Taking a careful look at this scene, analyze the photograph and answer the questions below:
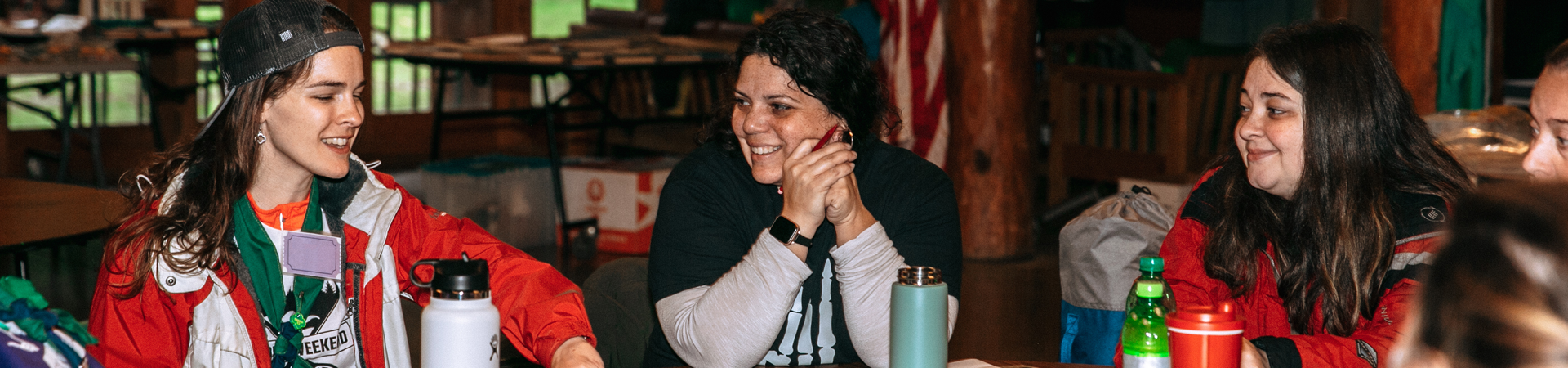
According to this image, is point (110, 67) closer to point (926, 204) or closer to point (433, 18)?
point (433, 18)

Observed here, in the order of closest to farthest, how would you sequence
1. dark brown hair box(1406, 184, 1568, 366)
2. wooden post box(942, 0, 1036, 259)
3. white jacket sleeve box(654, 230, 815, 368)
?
1. dark brown hair box(1406, 184, 1568, 366)
2. white jacket sleeve box(654, 230, 815, 368)
3. wooden post box(942, 0, 1036, 259)

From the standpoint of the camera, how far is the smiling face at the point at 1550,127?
1.68 meters

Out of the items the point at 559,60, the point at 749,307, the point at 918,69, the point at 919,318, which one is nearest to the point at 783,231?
the point at 749,307

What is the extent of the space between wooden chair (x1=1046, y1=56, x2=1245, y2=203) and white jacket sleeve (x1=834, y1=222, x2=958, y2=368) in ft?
10.8

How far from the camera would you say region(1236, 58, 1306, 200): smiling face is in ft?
5.88

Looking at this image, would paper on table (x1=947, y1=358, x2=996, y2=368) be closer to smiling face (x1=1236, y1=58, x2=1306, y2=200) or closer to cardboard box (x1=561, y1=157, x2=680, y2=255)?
smiling face (x1=1236, y1=58, x2=1306, y2=200)

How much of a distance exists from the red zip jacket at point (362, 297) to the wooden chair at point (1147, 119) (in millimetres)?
3654

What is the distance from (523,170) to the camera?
5.12m

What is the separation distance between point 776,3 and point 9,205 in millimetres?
6668

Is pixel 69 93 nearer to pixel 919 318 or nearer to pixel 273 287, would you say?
pixel 273 287

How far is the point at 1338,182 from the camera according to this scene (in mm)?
1783

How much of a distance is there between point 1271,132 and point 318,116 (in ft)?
4.54

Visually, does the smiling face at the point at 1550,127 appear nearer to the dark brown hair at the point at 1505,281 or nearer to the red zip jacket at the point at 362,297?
the dark brown hair at the point at 1505,281

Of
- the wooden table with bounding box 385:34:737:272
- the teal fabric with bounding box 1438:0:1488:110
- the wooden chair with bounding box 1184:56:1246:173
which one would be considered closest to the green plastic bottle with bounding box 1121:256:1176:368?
the wooden table with bounding box 385:34:737:272
